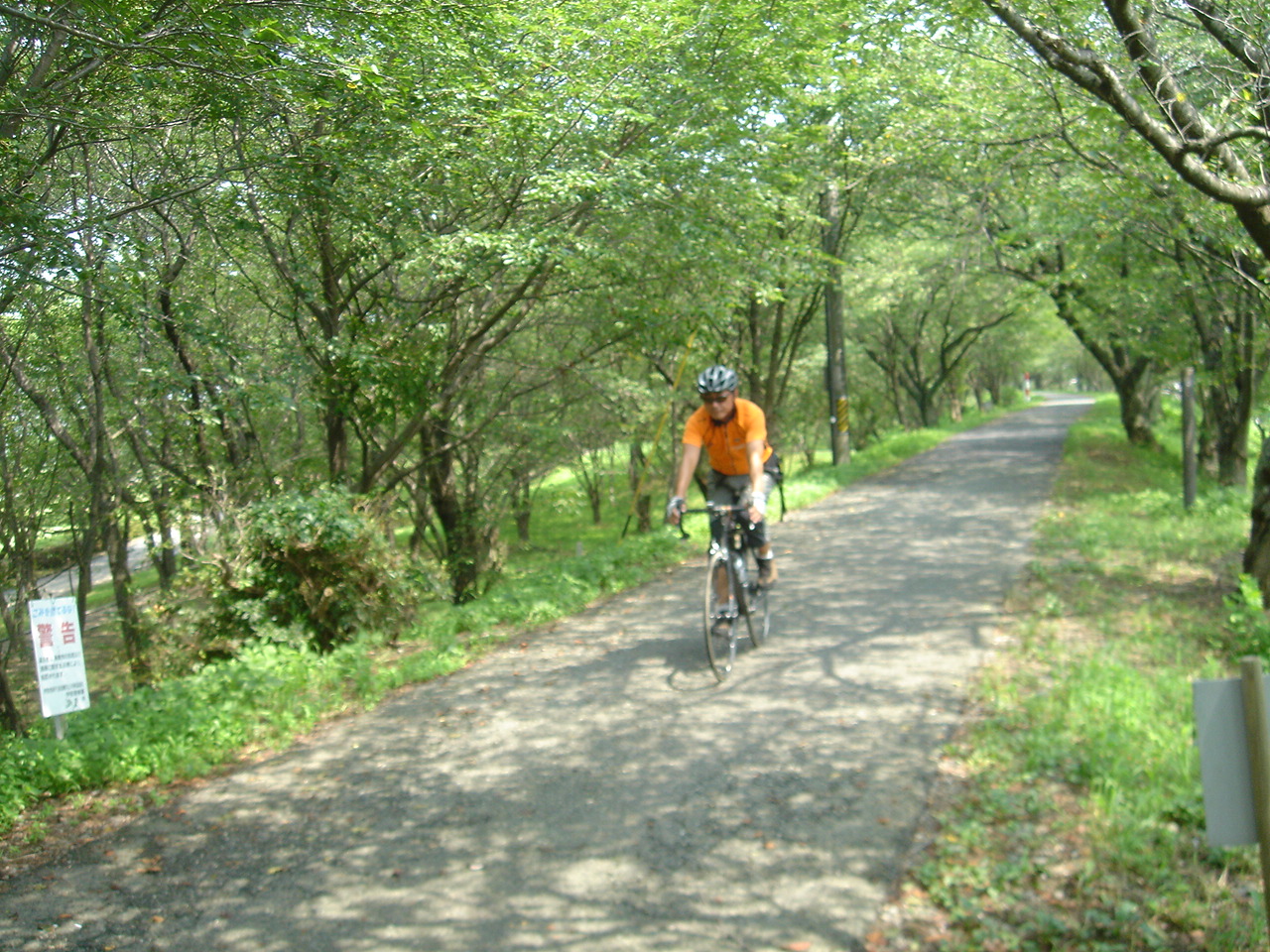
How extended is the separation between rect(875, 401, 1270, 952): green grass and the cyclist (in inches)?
72.0

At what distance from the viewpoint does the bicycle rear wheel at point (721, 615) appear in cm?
676

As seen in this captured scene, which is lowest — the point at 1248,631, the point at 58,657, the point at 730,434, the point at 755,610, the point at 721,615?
the point at 1248,631

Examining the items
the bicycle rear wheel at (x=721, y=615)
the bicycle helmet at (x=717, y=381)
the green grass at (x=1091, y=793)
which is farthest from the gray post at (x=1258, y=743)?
the bicycle helmet at (x=717, y=381)

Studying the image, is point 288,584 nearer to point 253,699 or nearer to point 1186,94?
point 253,699

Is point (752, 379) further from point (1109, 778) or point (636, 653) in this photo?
point (1109, 778)

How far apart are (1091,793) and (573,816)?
2340 mm

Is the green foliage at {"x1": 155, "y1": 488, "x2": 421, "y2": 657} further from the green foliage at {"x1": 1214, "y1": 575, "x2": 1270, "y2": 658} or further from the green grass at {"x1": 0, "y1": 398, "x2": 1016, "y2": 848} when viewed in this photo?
the green foliage at {"x1": 1214, "y1": 575, "x2": 1270, "y2": 658}

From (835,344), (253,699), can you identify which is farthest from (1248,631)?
(835,344)

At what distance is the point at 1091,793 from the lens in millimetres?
4520

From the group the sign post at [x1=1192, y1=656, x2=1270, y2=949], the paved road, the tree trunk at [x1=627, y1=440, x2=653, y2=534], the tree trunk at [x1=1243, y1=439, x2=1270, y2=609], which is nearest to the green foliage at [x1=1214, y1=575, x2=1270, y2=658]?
the tree trunk at [x1=1243, y1=439, x2=1270, y2=609]

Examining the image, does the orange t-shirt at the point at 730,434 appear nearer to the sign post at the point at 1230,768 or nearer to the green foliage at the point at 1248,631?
the green foliage at the point at 1248,631

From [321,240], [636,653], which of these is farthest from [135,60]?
[636,653]

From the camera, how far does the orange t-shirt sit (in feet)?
23.1

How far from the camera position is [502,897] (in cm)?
405
